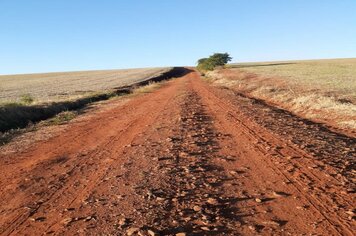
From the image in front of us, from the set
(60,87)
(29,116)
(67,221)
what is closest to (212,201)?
(67,221)

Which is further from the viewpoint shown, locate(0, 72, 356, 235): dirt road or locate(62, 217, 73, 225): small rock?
locate(62, 217, 73, 225): small rock

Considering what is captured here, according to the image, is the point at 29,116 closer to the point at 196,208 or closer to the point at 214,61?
the point at 196,208

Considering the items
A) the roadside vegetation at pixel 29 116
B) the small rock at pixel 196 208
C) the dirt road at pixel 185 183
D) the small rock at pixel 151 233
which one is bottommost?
the roadside vegetation at pixel 29 116

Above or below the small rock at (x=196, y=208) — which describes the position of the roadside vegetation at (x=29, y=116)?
A: below

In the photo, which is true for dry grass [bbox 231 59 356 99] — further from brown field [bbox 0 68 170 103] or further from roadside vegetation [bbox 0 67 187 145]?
brown field [bbox 0 68 170 103]

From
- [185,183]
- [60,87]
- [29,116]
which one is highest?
[185,183]

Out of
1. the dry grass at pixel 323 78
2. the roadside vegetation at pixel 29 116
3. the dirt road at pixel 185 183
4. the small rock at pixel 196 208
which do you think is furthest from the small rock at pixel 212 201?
the dry grass at pixel 323 78

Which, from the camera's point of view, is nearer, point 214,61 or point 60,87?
point 60,87

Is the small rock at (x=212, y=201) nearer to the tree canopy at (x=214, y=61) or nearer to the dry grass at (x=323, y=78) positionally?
the dry grass at (x=323, y=78)

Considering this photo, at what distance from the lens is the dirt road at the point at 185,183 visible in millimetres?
5012

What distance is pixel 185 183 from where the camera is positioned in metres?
6.53

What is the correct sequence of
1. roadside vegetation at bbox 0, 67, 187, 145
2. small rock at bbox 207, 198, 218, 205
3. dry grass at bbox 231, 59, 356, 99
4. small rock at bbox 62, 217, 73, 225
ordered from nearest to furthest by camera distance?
small rock at bbox 62, 217, 73, 225
small rock at bbox 207, 198, 218, 205
roadside vegetation at bbox 0, 67, 187, 145
dry grass at bbox 231, 59, 356, 99

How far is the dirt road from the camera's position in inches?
197

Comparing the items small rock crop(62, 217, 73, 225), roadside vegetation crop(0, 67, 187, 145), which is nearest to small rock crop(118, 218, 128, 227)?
small rock crop(62, 217, 73, 225)
